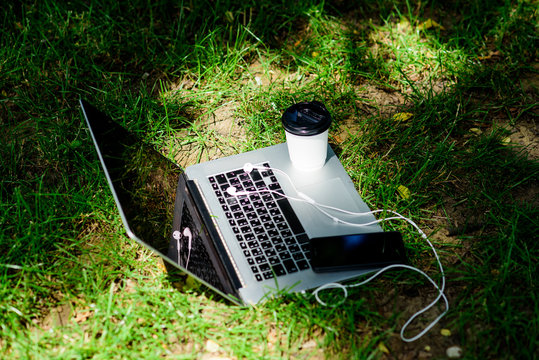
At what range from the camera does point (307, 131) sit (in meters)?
2.09

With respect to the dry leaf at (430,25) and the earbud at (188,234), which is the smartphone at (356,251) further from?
the dry leaf at (430,25)

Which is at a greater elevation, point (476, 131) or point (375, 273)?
point (476, 131)

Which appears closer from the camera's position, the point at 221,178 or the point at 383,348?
the point at 383,348

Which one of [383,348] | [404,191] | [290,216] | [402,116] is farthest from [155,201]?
[402,116]

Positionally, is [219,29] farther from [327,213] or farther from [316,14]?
[327,213]

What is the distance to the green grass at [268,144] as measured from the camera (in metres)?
2.01

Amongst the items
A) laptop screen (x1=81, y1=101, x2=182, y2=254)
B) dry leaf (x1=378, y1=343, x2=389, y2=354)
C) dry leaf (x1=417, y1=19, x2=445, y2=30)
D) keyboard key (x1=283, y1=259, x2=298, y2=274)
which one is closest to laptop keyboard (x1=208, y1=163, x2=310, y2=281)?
keyboard key (x1=283, y1=259, x2=298, y2=274)

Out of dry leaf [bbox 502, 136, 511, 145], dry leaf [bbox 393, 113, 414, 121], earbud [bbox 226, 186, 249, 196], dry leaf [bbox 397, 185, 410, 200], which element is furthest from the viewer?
dry leaf [bbox 393, 113, 414, 121]

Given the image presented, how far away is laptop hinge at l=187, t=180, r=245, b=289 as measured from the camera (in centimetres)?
195

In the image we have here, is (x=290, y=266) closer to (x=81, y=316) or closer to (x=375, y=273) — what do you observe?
(x=375, y=273)

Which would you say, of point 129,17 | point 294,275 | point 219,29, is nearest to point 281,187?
point 294,275

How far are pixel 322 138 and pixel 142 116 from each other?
129cm

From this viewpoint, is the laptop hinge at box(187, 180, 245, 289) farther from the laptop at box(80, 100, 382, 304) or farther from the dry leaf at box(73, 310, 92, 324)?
the dry leaf at box(73, 310, 92, 324)

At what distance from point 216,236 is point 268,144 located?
875 millimetres
